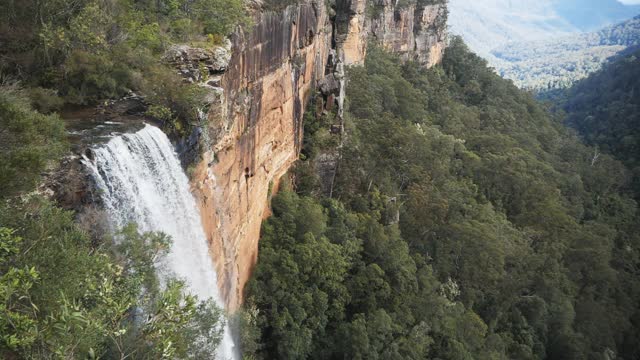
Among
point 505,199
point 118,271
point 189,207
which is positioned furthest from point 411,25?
point 118,271

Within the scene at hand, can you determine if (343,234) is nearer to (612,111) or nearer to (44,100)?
(44,100)

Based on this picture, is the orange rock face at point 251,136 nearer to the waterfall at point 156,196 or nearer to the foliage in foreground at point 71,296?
the waterfall at point 156,196

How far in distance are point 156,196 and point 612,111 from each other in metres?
91.3

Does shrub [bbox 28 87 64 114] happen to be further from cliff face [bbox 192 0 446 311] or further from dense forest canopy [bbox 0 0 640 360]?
cliff face [bbox 192 0 446 311]

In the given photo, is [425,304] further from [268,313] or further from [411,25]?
[411,25]

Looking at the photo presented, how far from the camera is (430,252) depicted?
29.3 metres

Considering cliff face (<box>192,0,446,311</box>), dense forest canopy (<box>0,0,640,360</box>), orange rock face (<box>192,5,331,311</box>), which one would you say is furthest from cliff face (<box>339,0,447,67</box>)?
orange rock face (<box>192,5,331,311</box>)

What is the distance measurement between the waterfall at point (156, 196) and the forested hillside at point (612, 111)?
193 ft

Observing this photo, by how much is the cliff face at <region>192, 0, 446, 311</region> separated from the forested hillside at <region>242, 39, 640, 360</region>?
6.33 feet

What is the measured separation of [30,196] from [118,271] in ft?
6.03

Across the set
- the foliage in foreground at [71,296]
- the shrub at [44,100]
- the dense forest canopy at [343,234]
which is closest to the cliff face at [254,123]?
the dense forest canopy at [343,234]

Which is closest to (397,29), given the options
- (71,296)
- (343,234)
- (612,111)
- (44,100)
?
(343,234)

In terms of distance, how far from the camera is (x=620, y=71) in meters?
99.9

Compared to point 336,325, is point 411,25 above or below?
above
